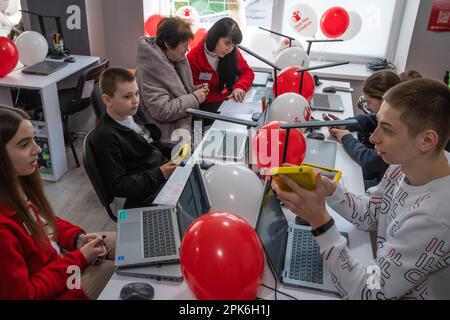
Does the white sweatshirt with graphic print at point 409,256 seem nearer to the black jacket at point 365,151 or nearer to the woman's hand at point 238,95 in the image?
the black jacket at point 365,151

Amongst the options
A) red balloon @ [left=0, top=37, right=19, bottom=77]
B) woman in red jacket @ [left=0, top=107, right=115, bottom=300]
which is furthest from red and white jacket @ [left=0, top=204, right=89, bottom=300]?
red balloon @ [left=0, top=37, right=19, bottom=77]

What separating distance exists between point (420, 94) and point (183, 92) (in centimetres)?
153

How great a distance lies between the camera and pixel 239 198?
49.1 inches

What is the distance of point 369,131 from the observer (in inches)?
89.4

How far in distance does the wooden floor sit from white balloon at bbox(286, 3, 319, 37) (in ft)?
7.35

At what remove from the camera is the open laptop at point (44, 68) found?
2.88 m

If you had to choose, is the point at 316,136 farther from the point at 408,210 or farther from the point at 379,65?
the point at 379,65

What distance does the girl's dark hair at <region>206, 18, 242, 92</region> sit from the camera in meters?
2.66

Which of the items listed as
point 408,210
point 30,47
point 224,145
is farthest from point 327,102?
point 30,47

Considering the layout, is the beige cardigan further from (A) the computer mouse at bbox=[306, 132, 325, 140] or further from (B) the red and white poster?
(B) the red and white poster

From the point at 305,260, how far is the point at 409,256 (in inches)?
12.2

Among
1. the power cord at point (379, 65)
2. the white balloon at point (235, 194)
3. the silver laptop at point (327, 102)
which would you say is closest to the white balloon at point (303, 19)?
the power cord at point (379, 65)

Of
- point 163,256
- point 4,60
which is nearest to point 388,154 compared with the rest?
point 163,256
